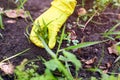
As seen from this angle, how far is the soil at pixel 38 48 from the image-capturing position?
1.93 metres

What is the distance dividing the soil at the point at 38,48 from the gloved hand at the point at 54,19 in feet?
0.19

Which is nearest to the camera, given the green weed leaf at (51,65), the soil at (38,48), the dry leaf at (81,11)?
the green weed leaf at (51,65)

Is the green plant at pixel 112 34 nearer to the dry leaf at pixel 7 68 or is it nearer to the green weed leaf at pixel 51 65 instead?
the green weed leaf at pixel 51 65

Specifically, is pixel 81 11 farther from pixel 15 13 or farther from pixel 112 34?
pixel 15 13

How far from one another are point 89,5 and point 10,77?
92cm

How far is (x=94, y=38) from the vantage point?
2135 millimetres

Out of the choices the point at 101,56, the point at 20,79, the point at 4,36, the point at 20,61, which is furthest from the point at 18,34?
the point at 101,56

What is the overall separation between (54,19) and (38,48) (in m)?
0.21

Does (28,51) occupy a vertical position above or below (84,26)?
below

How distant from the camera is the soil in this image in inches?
76.0

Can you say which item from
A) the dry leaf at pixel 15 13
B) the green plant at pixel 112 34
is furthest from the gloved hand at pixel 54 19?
the green plant at pixel 112 34

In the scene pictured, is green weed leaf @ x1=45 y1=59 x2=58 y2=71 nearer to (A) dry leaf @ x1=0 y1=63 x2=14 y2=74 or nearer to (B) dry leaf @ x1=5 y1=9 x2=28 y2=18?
(A) dry leaf @ x1=0 y1=63 x2=14 y2=74

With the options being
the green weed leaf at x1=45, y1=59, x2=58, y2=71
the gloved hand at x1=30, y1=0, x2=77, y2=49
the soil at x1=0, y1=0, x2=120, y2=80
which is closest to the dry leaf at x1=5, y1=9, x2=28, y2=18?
the soil at x1=0, y1=0, x2=120, y2=80

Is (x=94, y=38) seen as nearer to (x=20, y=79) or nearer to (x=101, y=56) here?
(x=101, y=56)
